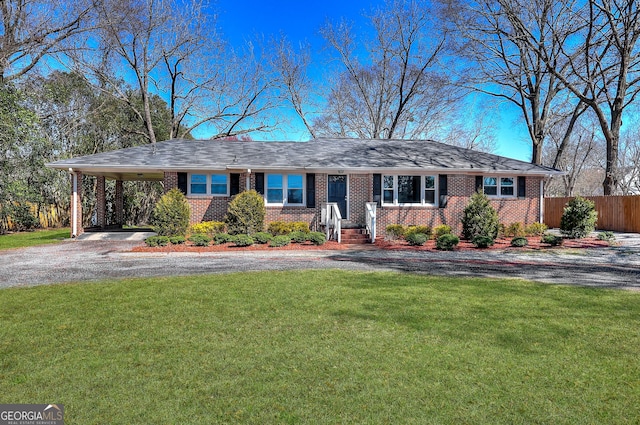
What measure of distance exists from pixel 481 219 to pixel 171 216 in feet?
37.3

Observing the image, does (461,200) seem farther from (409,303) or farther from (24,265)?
(24,265)

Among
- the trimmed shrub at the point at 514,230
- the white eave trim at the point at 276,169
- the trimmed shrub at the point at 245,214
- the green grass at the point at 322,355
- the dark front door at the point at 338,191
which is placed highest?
the white eave trim at the point at 276,169

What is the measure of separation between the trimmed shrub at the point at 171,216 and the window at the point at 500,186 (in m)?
13.2

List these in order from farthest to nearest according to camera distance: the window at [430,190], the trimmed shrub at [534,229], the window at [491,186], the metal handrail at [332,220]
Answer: the window at [491,186] < the window at [430,190] < the trimmed shrub at [534,229] < the metal handrail at [332,220]

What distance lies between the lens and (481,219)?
13.5 metres

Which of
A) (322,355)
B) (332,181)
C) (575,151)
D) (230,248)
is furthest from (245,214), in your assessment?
(575,151)

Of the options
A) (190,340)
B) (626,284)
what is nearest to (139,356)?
(190,340)

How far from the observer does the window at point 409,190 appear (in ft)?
51.6

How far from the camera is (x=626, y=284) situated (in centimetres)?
684

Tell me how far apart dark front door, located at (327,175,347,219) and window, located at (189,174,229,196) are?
440 centimetres

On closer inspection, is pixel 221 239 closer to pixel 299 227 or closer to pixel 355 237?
pixel 299 227

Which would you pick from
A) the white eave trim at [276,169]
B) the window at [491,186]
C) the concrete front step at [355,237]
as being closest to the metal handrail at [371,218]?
the concrete front step at [355,237]

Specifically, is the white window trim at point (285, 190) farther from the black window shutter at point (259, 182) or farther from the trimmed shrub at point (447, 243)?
the trimmed shrub at point (447, 243)

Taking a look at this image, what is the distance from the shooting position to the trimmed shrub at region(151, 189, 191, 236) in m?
12.8
